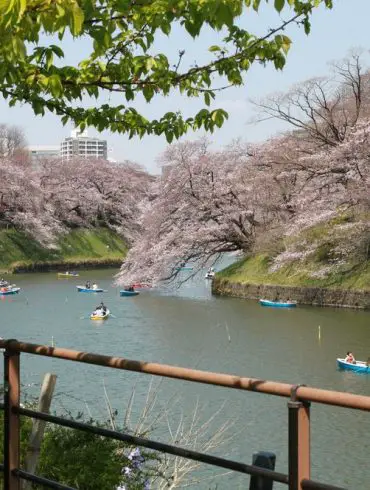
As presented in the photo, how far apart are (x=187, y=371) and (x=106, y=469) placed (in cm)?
272

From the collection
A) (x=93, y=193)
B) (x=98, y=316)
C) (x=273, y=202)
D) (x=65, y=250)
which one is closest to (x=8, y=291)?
(x=98, y=316)

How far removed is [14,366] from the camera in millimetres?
2834

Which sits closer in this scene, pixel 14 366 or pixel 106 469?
pixel 14 366

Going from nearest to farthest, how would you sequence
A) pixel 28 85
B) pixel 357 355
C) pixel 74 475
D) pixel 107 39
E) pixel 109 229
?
pixel 107 39, pixel 74 475, pixel 28 85, pixel 357 355, pixel 109 229

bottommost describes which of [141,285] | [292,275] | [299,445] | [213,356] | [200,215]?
[213,356]

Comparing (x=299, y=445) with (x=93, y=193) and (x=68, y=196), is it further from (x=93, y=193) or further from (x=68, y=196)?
(x=93, y=193)

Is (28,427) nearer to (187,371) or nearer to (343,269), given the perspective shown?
(187,371)

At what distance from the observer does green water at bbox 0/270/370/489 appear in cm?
1112

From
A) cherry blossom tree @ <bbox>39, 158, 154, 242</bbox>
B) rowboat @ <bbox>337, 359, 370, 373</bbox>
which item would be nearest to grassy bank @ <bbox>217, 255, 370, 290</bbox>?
rowboat @ <bbox>337, 359, 370, 373</bbox>

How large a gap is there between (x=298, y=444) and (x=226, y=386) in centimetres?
28

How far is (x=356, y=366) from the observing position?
16312mm

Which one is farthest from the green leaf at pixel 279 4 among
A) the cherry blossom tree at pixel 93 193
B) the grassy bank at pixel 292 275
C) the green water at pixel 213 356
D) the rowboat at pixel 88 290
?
the cherry blossom tree at pixel 93 193

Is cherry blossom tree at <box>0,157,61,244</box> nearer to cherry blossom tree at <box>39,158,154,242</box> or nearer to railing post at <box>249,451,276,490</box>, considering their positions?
cherry blossom tree at <box>39,158,154,242</box>

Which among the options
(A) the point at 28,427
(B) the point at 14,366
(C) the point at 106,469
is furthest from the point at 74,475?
(B) the point at 14,366
